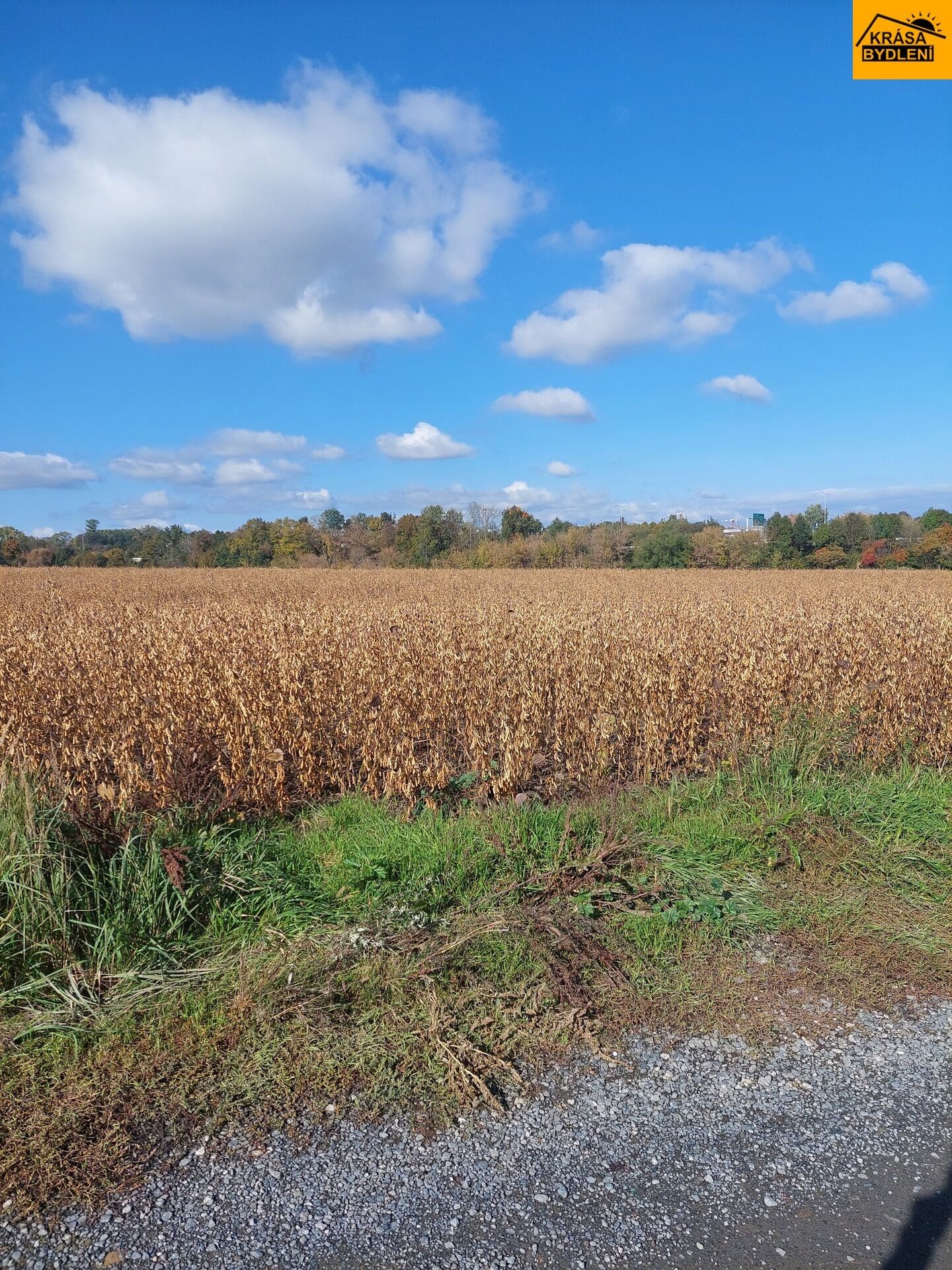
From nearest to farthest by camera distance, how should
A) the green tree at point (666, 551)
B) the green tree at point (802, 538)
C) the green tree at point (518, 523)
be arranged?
the green tree at point (666, 551) < the green tree at point (802, 538) < the green tree at point (518, 523)

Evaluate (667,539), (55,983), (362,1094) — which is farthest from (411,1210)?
(667,539)

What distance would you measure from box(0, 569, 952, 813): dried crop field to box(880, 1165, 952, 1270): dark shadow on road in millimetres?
3361

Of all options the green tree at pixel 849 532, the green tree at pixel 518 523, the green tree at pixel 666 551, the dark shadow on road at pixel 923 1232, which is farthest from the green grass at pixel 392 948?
the green tree at pixel 518 523

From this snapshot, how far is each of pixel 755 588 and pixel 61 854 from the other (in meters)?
32.5

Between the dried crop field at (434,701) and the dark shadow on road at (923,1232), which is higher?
the dried crop field at (434,701)

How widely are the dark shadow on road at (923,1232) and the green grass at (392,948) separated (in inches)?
35.9

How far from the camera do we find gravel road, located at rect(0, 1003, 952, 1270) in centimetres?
217

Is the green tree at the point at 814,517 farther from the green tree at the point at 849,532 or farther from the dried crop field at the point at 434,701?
the dried crop field at the point at 434,701

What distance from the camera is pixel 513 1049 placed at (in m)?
3.06

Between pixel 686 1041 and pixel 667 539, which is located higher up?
pixel 667 539

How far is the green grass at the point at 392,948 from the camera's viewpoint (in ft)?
9.18

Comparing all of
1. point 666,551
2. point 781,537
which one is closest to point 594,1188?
point 666,551

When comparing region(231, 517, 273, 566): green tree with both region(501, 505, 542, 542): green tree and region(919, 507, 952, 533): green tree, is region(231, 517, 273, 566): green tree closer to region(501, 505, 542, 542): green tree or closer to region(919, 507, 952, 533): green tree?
region(501, 505, 542, 542): green tree

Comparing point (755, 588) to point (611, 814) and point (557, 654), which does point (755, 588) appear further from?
point (611, 814)
